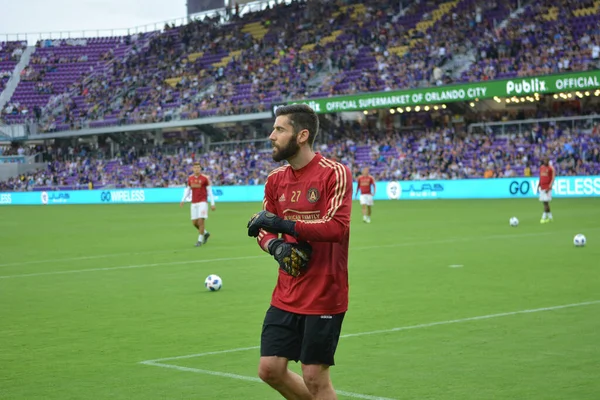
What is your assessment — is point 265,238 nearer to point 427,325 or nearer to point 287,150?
point 287,150

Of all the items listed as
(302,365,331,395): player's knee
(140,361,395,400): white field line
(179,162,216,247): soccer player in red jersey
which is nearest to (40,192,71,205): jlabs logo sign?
(179,162,216,247): soccer player in red jersey

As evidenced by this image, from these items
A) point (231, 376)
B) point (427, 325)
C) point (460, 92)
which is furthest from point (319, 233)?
point (460, 92)

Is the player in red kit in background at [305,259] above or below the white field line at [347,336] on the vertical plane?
above

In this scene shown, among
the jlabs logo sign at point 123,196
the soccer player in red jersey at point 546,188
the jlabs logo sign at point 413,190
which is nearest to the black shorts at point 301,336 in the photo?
the soccer player in red jersey at point 546,188

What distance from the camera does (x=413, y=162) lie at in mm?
52688

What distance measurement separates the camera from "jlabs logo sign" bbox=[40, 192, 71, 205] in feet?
217

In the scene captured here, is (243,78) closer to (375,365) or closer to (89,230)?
(89,230)

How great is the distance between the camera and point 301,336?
18.8 feet

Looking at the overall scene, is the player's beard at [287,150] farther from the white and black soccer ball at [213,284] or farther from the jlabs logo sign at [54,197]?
the jlabs logo sign at [54,197]

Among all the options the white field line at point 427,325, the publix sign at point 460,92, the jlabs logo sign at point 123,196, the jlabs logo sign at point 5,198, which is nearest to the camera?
the white field line at point 427,325

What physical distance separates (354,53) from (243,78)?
1017cm

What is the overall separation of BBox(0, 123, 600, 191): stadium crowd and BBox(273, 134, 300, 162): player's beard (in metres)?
40.4

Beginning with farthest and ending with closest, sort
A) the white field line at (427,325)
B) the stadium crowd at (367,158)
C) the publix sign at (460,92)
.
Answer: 1. the stadium crowd at (367,158)
2. the publix sign at (460,92)
3. the white field line at (427,325)

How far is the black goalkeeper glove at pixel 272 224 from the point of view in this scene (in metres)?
5.59
